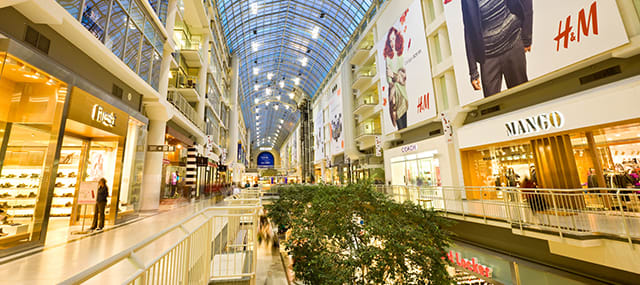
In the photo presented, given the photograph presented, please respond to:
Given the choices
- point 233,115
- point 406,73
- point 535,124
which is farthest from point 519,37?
point 233,115

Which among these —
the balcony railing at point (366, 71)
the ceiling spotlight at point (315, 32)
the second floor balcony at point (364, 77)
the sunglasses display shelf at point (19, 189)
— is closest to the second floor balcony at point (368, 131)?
the second floor balcony at point (364, 77)

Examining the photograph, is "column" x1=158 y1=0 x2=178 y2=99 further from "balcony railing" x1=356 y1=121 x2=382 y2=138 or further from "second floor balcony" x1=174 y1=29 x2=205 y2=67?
"balcony railing" x1=356 y1=121 x2=382 y2=138

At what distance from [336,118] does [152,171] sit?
75.7 feet

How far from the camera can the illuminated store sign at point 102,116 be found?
6.97 metres

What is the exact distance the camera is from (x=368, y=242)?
3.81 m

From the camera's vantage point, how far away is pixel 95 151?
8.70 m

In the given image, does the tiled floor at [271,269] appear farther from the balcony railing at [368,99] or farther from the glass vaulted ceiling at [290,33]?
the glass vaulted ceiling at [290,33]

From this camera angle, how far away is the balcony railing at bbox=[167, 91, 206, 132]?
46.7 feet

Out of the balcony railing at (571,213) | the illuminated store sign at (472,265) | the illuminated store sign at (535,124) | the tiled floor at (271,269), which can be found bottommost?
the illuminated store sign at (472,265)

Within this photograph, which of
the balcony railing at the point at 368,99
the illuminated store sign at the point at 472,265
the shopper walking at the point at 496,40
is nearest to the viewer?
the illuminated store sign at the point at 472,265

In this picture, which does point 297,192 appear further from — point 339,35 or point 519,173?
point 339,35

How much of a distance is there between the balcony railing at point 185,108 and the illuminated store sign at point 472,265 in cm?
1589

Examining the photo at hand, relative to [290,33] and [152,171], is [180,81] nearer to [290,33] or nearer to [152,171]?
[152,171]

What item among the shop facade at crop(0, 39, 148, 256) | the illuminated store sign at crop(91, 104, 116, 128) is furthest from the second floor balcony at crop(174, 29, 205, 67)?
the shop facade at crop(0, 39, 148, 256)
